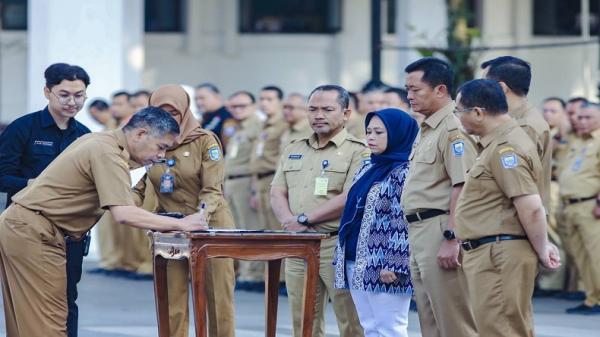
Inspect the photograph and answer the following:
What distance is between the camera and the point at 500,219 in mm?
7531

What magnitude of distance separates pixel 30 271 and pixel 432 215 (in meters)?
2.38

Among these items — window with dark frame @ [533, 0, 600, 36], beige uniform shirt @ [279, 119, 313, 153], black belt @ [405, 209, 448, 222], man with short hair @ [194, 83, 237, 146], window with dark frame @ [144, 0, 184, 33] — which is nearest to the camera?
black belt @ [405, 209, 448, 222]

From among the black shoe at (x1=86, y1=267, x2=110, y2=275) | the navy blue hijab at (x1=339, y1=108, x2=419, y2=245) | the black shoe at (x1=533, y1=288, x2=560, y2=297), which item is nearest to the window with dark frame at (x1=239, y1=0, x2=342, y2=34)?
the black shoe at (x1=86, y1=267, x2=110, y2=275)

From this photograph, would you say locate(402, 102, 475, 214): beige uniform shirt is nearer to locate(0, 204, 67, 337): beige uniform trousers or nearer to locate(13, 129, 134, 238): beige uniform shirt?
locate(13, 129, 134, 238): beige uniform shirt

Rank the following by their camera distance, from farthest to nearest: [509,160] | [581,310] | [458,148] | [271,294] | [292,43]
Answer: [292,43], [581,310], [271,294], [458,148], [509,160]

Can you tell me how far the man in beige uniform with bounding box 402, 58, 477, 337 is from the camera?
801 centimetres

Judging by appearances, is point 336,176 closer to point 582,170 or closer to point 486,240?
point 486,240

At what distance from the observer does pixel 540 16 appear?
2244 cm

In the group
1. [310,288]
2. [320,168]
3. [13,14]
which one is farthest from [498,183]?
[13,14]

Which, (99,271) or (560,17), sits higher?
(560,17)

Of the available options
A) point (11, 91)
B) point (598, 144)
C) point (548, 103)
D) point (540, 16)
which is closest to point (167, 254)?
point (598, 144)

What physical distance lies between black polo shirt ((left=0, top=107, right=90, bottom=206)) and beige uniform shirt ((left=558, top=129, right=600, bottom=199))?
18.8 ft

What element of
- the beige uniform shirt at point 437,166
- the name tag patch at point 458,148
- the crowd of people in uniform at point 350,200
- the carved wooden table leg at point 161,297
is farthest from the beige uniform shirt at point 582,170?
the carved wooden table leg at point 161,297

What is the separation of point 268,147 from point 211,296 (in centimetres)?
537
